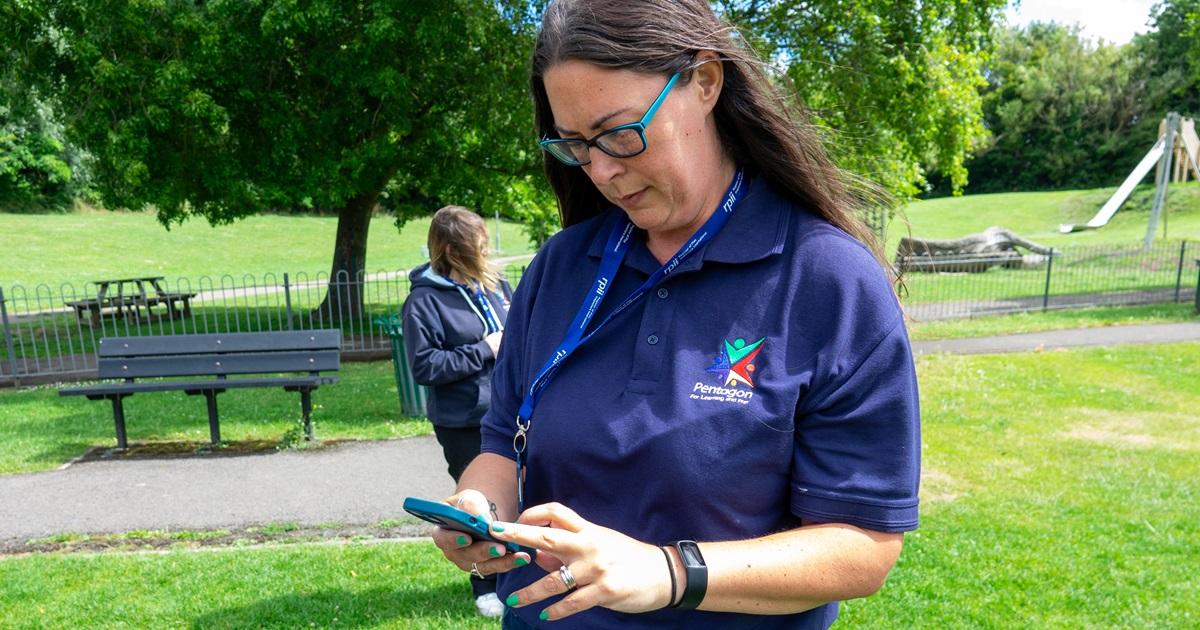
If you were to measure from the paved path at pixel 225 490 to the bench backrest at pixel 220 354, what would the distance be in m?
1.01

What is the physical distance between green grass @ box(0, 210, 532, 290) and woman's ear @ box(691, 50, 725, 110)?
27.2m

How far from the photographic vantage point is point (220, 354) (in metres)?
8.36

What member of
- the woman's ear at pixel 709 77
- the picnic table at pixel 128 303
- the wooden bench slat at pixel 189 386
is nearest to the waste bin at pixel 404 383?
the wooden bench slat at pixel 189 386

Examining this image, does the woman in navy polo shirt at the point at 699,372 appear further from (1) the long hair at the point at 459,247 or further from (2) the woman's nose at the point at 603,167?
(1) the long hair at the point at 459,247

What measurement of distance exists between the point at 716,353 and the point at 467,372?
3.21 meters

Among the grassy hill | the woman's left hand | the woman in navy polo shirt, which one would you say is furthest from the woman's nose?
the grassy hill

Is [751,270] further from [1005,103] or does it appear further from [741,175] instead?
[1005,103]

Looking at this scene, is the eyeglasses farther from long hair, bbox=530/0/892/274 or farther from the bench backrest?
the bench backrest

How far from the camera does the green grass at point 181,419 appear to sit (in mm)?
7902

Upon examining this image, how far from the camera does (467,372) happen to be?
14.8 feet

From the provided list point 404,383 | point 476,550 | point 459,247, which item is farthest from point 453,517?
point 404,383

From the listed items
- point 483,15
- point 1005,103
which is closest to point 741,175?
point 483,15

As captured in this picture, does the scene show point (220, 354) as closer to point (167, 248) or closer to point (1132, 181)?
point (167, 248)

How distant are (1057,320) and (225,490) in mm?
14036
